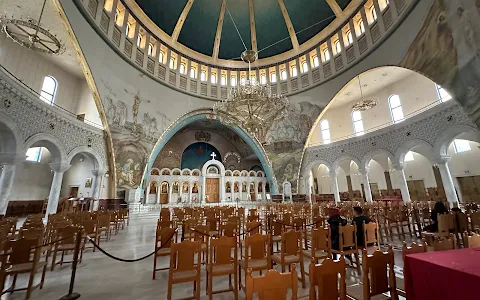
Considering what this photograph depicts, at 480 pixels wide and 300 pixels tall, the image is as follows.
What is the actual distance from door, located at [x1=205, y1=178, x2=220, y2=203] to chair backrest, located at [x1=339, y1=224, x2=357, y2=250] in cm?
1832

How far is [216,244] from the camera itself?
9.98 feet

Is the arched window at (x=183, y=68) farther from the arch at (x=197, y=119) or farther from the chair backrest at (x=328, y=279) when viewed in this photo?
the chair backrest at (x=328, y=279)

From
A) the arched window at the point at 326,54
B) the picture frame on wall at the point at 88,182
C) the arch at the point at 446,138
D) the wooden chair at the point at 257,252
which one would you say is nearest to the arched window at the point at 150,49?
the picture frame on wall at the point at 88,182

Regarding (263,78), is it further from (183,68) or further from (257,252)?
(257,252)

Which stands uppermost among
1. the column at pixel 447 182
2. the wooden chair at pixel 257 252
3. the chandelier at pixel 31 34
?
the chandelier at pixel 31 34

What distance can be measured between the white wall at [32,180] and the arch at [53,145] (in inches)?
218

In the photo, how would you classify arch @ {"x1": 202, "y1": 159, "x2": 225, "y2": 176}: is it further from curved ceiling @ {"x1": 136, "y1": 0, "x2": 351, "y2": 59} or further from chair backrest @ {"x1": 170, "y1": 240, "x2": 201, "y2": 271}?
chair backrest @ {"x1": 170, "y1": 240, "x2": 201, "y2": 271}

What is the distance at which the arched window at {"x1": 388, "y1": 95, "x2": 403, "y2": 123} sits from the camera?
53.4 ft

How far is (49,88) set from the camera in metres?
14.4

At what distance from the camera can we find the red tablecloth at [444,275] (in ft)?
5.54

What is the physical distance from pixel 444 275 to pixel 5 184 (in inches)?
542

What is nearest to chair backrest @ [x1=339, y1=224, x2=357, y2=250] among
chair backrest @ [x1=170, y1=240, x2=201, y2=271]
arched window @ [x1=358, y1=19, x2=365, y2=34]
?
chair backrest @ [x1=170, y1=240, x2=201, y2=271]

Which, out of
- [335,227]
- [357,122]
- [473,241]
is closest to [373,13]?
[357,122]

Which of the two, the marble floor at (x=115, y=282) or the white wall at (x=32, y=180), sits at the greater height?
the white wall at (x=32, y=180)
